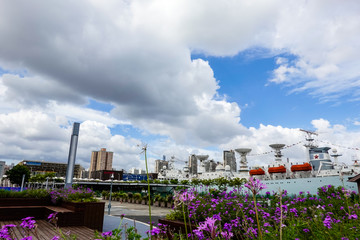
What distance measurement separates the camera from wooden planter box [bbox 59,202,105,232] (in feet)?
31.6

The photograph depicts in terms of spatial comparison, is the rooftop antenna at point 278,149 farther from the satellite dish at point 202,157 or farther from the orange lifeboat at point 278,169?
the satellite dish at point 202,157

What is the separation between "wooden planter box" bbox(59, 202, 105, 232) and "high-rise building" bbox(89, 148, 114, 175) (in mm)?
180199

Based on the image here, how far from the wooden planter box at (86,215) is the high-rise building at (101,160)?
591 ft

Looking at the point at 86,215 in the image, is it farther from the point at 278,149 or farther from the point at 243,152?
the point at 243,152

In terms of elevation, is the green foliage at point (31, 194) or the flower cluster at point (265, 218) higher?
the flower cluster at point (265, 218)

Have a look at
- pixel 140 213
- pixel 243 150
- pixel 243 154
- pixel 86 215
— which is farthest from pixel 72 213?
pixel 243 154

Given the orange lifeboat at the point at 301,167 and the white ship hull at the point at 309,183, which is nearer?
the white ship hull at the point at 309,183

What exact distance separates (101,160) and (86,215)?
18277 centimetres

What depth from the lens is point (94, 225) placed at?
10.1 meters

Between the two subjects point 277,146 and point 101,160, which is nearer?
point 277,146

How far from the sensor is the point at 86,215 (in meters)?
9.91

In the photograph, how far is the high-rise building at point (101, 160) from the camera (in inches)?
7062

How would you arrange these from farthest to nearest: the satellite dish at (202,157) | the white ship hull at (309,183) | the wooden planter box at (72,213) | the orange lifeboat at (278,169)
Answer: the satellite dish at (202,157)
the orange lifeboat at (278,169)
the white ship hull at (309,183)
the wooden planter box at (72,213)

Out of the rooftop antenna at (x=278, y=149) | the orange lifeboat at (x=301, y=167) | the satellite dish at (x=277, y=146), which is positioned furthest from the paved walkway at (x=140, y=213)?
the satellite dish at (x=277, y=146)
